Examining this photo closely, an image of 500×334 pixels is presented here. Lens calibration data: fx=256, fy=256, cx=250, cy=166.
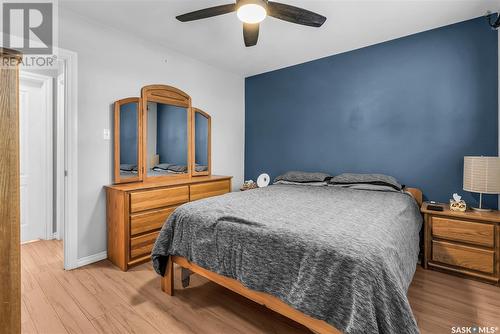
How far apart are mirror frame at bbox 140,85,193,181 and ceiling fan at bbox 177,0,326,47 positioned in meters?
1.20

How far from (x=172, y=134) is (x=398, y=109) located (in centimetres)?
287

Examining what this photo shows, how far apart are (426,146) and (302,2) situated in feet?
6.83

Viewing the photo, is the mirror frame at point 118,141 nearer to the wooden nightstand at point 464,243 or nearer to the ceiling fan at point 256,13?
the ceiling fan at point 256,13

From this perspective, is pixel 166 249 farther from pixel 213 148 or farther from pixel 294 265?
pixel 213 148

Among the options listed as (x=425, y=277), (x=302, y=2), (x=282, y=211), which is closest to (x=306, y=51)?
(x=302, y=2)

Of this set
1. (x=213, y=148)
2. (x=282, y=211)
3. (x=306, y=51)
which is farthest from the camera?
Answer: (x=213, y=148)

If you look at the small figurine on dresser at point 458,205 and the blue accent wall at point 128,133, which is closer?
the small figurine on dresser at point 458,205

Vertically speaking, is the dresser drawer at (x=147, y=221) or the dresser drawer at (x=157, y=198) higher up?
the dresser drawer at (x=157, y=198)

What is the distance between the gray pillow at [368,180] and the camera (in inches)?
115

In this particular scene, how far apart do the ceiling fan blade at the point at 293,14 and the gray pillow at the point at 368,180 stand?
182 centimetres

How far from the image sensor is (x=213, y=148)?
4.11m

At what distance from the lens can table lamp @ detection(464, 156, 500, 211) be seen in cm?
232

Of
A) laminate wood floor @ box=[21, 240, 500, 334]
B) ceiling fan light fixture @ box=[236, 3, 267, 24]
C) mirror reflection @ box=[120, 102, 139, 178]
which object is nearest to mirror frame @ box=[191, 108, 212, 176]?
mirror reflection @ box=[120, 102, 139, 178]

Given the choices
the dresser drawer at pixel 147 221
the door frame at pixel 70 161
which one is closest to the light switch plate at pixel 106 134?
the door frame at pixel 70 161
